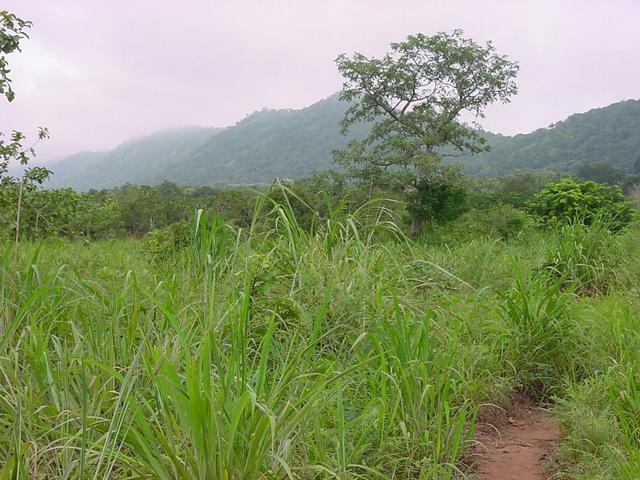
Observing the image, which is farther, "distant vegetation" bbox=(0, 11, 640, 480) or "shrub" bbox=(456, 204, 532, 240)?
"shrub" bbox=(456, 204, 532, 240)

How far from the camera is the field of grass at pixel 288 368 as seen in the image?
153 cm

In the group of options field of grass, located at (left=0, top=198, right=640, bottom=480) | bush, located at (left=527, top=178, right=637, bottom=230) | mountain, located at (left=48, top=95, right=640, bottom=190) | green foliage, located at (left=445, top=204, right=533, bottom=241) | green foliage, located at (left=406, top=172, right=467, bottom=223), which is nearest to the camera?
field of grass, located at (left=0, top=198, right=640, bottom=480)

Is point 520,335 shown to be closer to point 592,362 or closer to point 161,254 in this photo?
point 592,362

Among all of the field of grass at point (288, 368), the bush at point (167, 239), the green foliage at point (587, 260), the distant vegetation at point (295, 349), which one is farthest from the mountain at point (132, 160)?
the field of grass at point (288, 368)

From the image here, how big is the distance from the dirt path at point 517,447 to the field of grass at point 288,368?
97mm

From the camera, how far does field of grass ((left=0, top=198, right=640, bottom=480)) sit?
1.53 metres

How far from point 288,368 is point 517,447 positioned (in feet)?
4.32

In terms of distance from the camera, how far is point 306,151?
69688 mm

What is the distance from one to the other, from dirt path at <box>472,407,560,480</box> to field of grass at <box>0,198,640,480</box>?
10cm

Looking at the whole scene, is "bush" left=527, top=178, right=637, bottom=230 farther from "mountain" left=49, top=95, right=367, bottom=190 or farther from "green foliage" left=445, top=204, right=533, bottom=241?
"mountain" left=49, top=95, right=367, bottom=190

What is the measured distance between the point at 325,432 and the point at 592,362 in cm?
178

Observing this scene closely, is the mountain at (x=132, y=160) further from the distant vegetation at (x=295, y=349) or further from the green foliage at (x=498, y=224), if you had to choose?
the distant vegetation at (x=295, y=349)

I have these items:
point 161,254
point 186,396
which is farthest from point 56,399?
point 161,254

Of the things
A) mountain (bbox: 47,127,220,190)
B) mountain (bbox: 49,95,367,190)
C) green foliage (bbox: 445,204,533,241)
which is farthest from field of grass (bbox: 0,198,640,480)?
mountain (bbox: 47,127,220,190)
